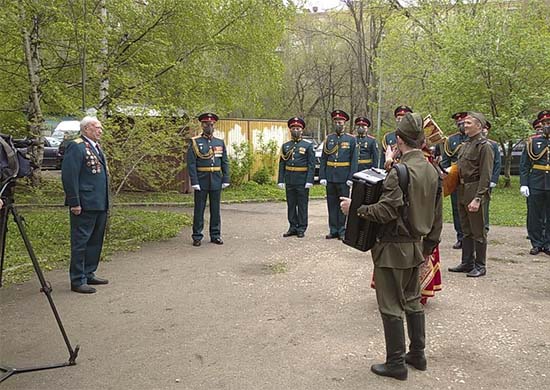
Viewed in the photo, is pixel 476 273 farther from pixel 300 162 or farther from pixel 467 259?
pixel 300 162

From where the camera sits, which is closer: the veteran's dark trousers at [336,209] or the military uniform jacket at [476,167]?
the military uniform jacket at [476,167]

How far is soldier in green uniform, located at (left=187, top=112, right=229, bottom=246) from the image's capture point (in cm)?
942

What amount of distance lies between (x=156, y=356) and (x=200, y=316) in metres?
1.08

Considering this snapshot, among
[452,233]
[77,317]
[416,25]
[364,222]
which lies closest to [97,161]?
[77,317]

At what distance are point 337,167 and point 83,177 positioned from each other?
4.76 meters

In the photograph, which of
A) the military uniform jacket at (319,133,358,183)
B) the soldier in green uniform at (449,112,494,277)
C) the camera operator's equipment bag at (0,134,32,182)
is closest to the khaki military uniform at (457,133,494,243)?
the soldier in green uniform at (449,112,494,277)

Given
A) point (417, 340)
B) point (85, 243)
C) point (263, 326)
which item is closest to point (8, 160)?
Result: point (85, 243)

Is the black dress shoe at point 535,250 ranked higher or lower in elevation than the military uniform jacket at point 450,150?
lower

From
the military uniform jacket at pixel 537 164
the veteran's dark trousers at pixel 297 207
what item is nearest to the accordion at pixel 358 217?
the military uniform jacket at pixel 537 164

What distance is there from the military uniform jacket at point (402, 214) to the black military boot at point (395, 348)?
425 mm

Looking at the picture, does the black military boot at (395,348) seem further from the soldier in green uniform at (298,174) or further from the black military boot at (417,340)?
the soldier in green uniform at (298,174)

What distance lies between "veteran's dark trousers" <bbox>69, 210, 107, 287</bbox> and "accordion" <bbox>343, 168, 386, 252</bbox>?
3.62m

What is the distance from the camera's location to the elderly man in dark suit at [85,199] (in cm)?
661

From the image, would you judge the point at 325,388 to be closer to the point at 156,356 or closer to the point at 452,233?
Answer: the point at 156,356
